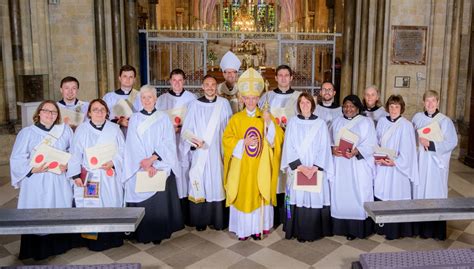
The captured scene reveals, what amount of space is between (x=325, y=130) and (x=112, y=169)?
2280mm

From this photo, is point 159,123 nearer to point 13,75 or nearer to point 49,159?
point 49,159

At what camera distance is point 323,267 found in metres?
4.58

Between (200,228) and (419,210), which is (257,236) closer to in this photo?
(200,228)

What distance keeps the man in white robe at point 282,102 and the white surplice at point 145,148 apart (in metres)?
1.39

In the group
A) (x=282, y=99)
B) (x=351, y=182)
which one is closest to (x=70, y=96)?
(x=282, y=99)

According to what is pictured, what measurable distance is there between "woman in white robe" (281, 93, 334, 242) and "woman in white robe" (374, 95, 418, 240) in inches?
23.8

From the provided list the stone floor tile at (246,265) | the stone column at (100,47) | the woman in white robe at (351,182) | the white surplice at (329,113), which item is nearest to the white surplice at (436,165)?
the woman in white robe at (351,182)

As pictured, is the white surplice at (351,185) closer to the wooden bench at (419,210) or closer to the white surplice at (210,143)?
the wooden bench at (419,210)

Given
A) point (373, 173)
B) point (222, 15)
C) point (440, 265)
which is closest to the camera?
point (440, 265)

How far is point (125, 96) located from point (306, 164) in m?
2.48

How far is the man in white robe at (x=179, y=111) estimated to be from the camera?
18.6 feet

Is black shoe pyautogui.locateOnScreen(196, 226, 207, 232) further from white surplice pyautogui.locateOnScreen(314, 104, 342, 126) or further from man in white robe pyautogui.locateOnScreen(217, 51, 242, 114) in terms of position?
white surplice pyautogui.locateOnScreen(314, 104, 342, 126)

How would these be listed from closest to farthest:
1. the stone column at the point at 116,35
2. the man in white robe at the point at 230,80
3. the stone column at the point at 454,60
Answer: the man in white robe at the point at 230,80, the stone column at the point at 454,60, the stone column at the point at 116,35

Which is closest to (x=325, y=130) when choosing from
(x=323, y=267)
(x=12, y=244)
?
(x=323, y=267)
